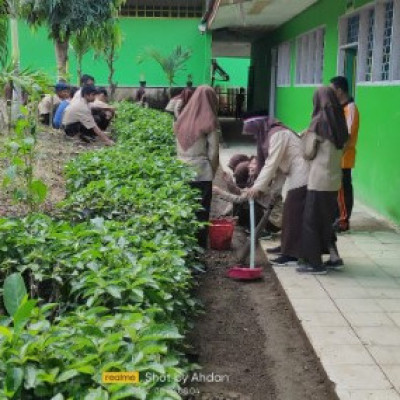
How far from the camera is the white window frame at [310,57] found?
478 inches

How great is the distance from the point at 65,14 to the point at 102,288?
1154cm

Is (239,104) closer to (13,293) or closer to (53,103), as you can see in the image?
(53,103)

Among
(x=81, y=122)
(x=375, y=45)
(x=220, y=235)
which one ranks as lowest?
(x=220, y=235)

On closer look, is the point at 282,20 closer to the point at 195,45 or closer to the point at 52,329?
the point at 195,45

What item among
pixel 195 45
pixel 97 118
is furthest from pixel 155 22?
pixel 97 118

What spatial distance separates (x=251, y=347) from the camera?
432 cm

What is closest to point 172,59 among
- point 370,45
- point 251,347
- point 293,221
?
point 370,45

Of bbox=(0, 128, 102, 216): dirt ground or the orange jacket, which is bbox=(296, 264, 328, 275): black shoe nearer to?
the orange jacket

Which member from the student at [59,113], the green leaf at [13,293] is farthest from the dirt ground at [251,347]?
the student at [59,113]

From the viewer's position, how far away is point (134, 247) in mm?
3322

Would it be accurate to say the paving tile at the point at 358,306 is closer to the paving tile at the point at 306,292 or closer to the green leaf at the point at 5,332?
the paving tile at the point at 306,292

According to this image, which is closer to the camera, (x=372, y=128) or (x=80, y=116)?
(x=372, y=128)

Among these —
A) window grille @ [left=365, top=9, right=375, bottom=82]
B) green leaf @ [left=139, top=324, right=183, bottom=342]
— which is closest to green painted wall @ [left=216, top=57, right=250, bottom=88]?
window grille @ [left=365, top=9, right=375, bottom=82]

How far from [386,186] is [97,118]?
20.4 ft
